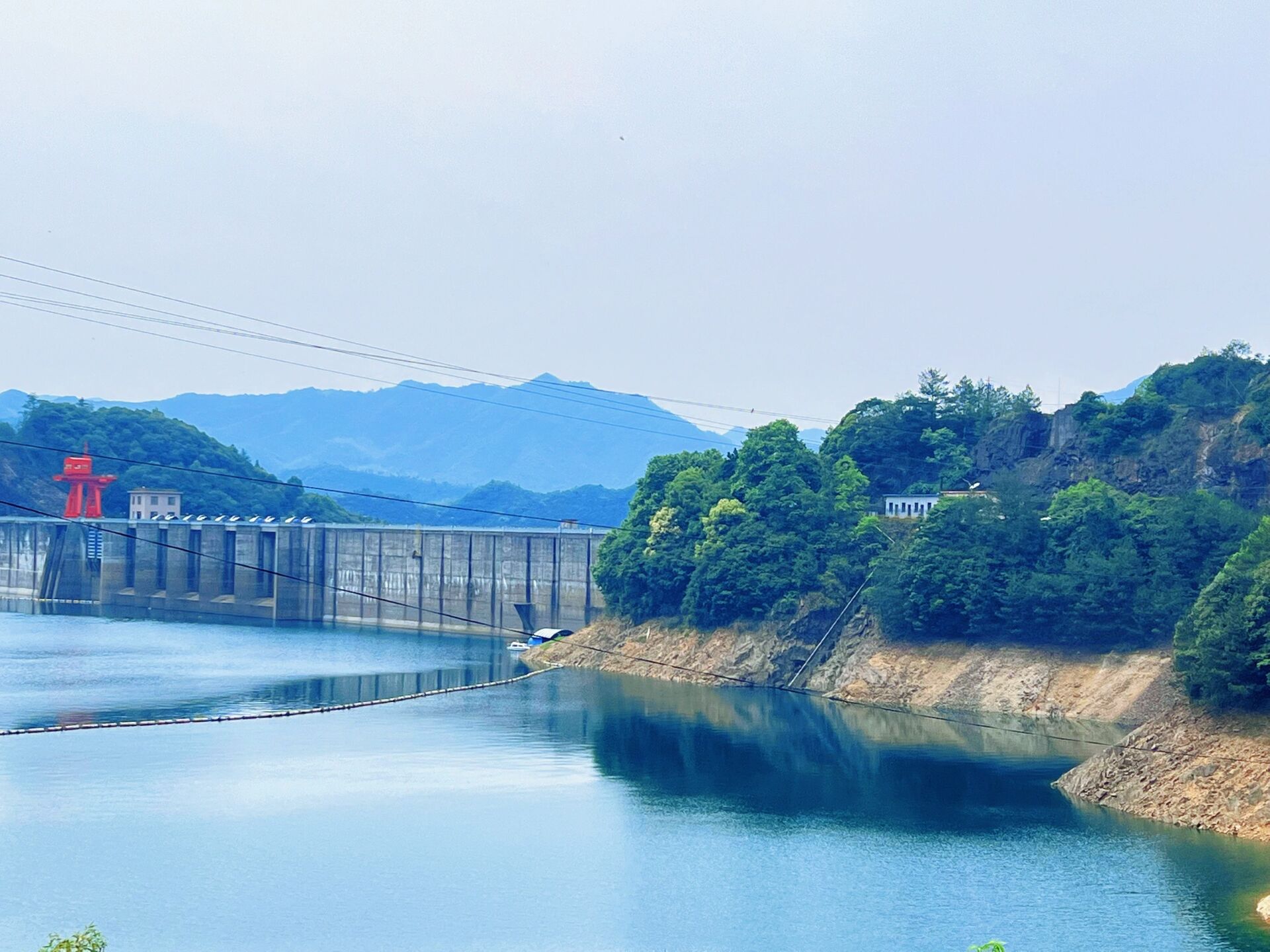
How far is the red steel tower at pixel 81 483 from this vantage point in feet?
605

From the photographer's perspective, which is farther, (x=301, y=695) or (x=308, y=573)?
(x=308, y=573)

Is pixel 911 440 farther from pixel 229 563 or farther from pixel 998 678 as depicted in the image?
pixel 229 563

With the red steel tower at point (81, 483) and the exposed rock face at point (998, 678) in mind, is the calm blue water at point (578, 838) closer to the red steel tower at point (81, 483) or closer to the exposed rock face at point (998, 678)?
the exposed rock face at point (998, 678)

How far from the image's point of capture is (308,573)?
164125mm

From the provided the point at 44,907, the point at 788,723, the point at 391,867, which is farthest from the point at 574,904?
the point at 788,723

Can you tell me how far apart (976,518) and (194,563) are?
93.8 m

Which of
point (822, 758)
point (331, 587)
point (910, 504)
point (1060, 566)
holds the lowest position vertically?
point (822, 758)

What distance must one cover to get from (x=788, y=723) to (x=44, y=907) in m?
49.3

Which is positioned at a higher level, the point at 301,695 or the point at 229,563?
the point at 229,563

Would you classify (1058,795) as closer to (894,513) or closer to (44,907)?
(44,907)

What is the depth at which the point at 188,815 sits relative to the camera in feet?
211

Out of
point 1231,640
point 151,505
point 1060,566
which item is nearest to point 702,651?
point 1060,566

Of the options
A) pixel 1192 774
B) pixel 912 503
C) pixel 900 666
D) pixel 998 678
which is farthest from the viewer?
pixel 912 503

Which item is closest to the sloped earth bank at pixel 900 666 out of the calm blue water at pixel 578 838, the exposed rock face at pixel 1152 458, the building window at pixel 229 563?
the calm blue water at pixel 578 838
